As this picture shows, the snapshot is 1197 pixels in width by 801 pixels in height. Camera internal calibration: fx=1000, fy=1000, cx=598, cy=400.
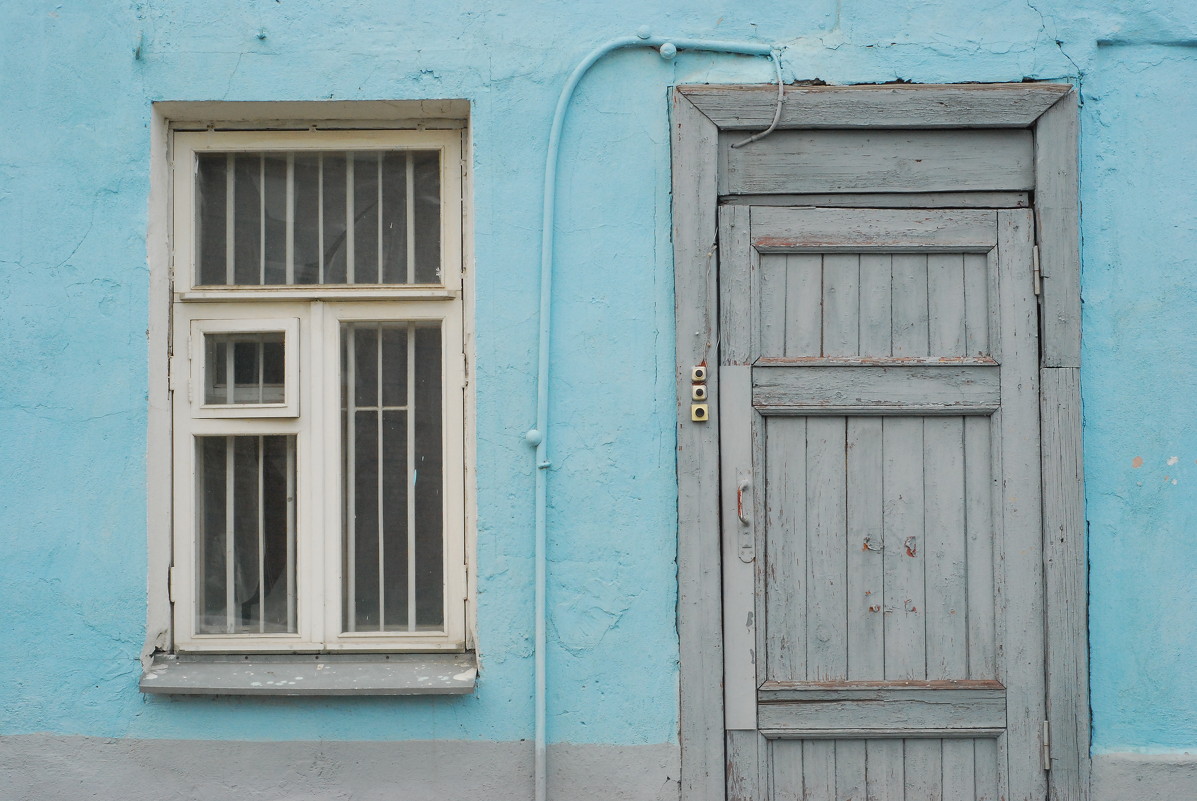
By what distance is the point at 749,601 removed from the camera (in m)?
3.24

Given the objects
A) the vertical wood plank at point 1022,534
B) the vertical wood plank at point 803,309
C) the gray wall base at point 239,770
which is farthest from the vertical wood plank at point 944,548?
the gray wall base at point 239,770

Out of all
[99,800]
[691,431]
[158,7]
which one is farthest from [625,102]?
[99,800]

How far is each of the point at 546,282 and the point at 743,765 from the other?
1.68 meters

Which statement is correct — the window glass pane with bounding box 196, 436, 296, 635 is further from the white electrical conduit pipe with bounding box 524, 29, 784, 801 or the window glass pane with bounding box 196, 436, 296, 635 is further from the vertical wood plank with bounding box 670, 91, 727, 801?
the vertical wood plank with bounding box 670, 91, 727, 801

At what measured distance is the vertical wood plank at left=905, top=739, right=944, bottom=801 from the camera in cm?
323

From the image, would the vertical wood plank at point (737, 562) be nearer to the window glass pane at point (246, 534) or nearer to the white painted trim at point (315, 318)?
the white painted trim at point (315, 318)

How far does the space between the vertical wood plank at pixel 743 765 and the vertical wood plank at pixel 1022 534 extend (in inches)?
31.7

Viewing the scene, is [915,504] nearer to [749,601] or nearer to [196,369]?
[749,601]

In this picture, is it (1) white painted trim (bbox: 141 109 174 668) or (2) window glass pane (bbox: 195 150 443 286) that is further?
(2) window glass pane (bbox: 195 150 443 286)

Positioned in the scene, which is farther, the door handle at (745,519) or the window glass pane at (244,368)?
the window glass pane at (244,368)

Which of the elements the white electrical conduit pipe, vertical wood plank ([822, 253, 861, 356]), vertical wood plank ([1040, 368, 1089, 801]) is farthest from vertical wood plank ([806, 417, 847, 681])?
the white electrical conduit pipe

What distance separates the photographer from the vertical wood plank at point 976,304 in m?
3.27

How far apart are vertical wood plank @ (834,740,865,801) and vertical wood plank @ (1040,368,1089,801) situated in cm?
61

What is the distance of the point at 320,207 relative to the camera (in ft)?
11.3
